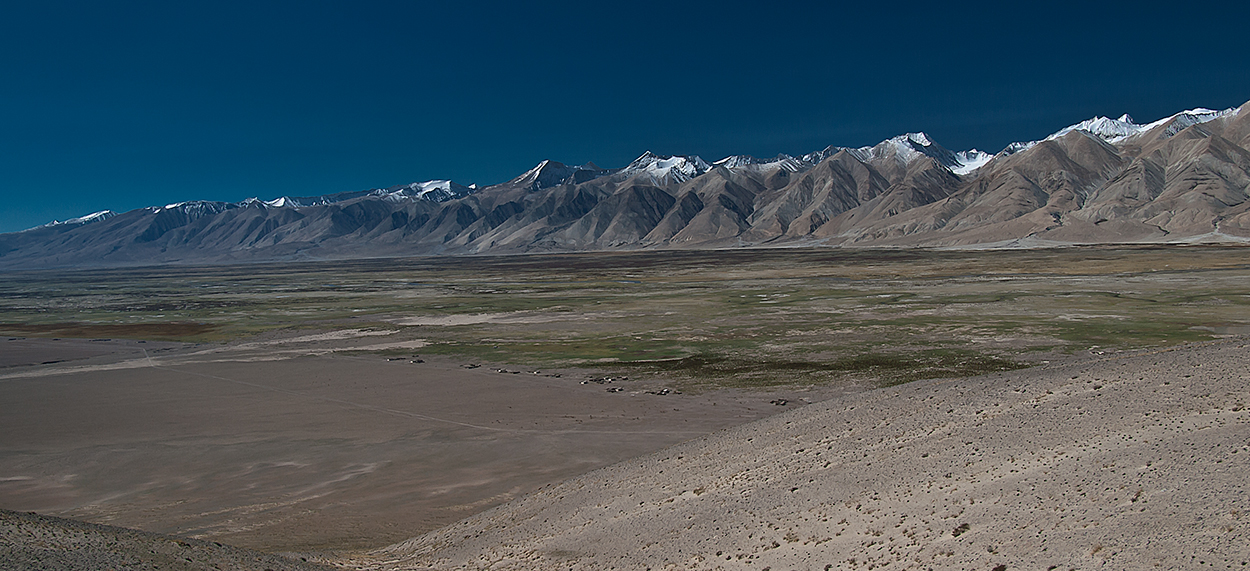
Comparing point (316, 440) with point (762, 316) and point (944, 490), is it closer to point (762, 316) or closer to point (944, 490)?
point (944, 490)

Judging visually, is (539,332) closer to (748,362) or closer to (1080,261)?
(748,362)

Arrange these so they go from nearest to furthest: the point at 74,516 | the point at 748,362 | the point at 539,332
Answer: the point at 74,516
the point at 748,362
the point at 539,332

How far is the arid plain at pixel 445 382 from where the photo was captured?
60.2 ft

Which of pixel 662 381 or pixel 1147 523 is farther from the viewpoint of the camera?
pixel 662 381

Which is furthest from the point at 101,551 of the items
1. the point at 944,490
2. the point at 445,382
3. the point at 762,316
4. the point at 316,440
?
the point at 762,316

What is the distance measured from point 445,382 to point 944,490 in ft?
78.8

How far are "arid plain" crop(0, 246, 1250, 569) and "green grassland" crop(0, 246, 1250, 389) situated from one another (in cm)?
32

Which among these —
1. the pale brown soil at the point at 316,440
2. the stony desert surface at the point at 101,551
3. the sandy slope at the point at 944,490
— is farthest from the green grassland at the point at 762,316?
the stony desert surface at the point at 101,551

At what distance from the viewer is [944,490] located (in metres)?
11.8

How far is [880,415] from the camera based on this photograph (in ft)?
51.5

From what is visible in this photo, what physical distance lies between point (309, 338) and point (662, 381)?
28.4 m

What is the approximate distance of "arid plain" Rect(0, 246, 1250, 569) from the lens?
723 inches

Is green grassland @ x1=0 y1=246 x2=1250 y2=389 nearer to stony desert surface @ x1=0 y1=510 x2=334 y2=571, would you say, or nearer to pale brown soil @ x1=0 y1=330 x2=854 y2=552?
pale brown soil @ x1=0 y1=330 x2=854 y2=552

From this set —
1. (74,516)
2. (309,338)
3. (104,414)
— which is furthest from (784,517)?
(309,338)
